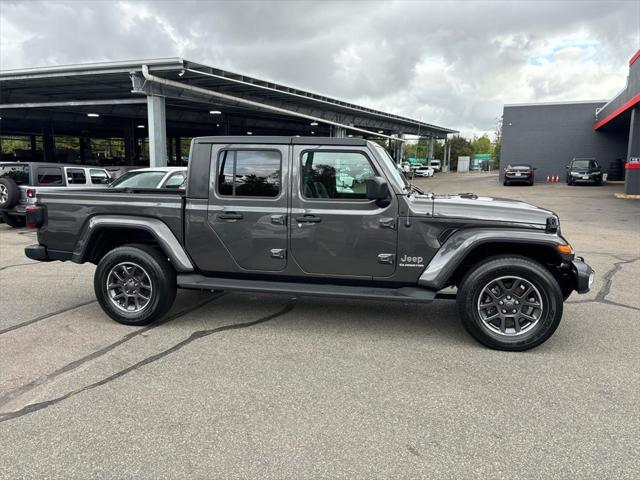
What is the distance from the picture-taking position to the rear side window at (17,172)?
37.3 ft

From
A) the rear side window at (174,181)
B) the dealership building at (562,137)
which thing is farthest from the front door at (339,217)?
the dealership building at (562,137)

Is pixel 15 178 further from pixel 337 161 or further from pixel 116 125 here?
pixel 116 125

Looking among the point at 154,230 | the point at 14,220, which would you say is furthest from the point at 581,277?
the point at 14,220

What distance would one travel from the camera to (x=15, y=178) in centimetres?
1139

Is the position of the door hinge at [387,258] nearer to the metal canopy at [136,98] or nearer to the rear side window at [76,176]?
the rear side window at [76,176]

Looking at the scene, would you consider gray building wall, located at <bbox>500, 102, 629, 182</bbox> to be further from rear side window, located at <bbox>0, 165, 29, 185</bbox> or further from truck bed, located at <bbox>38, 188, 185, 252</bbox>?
truck bed, located at <bbox>38, 188, 185, 252</bbox>

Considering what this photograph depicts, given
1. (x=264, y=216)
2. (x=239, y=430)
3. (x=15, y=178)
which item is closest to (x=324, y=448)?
(x=239, y=430)

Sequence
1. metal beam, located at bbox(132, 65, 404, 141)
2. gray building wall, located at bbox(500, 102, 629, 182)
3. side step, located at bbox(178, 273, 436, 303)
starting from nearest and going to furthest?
side step, located at bbox(178, 273, 436, 303) → metal beam, located at bbox(132, 65, 404, 141) → gray building wall, located at bbox(500, 102, 629, 182)

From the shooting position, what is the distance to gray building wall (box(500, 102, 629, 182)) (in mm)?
32250

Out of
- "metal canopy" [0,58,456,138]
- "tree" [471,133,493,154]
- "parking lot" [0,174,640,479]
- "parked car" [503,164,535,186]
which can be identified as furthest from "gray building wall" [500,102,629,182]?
"tree" [471,133,493,154]

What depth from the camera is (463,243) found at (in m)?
4.11

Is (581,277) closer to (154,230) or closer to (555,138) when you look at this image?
(154,230)

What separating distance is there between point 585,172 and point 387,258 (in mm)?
28871

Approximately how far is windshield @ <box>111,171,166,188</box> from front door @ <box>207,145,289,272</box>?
556cm
